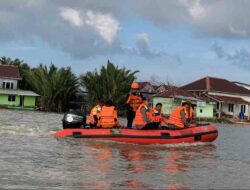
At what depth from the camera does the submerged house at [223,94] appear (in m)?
50.2

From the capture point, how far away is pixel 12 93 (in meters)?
47.8

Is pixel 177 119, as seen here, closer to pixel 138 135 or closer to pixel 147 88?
pixel 138 135

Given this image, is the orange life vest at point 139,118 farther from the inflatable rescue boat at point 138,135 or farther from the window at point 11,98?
the window at point 11,98

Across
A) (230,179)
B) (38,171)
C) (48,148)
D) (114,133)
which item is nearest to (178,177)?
(230,179)

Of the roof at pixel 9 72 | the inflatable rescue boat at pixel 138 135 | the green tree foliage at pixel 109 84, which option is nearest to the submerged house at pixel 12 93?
the roof at pixel 9 72

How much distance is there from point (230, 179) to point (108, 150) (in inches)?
169

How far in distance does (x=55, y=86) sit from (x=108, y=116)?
3192 centimetres

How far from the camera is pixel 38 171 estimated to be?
9016 mm

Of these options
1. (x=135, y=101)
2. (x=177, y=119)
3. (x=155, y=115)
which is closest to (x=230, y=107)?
(x=177, y=119)

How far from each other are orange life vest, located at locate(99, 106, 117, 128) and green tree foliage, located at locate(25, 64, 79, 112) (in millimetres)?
31504

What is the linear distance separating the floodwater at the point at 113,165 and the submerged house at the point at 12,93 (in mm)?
33067

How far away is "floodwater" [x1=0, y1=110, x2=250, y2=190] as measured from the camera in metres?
8.26

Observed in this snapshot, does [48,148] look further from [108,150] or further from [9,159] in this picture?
Answer: [9,159]

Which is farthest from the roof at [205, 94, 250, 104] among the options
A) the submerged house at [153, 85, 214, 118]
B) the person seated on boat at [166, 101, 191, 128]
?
the person seated on boat at [166, 101, 191, 128]
